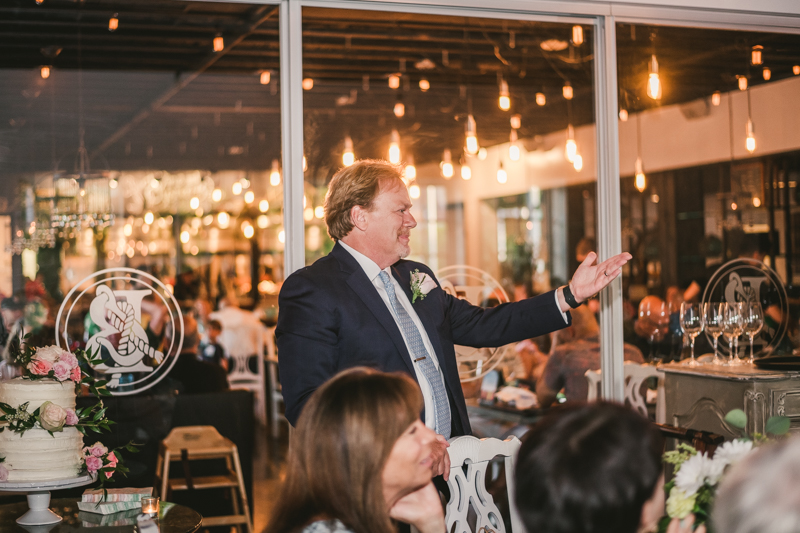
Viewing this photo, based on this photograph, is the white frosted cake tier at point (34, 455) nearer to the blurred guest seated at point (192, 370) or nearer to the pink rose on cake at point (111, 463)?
the pink rose on cake at point (111, 463)

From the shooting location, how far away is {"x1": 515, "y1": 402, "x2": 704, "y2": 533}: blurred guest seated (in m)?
1.24

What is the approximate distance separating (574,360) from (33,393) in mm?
3096

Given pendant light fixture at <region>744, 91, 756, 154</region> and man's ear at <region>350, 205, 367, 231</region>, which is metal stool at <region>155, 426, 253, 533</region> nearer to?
man's ear at <region>350, 205, 367, 231</region>

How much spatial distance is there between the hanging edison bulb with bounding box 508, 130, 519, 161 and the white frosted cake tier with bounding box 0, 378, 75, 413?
5433 mm

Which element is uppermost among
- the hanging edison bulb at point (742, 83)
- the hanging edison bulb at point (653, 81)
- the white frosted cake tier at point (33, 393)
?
the hanging edison bulb at point (742, 83)

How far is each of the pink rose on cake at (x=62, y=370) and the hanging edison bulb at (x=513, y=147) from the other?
5.38 m

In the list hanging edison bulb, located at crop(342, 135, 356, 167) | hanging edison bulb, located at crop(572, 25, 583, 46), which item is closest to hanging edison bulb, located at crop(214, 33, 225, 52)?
hanging edison bulb, located at crop(342, 135, 356, 167)

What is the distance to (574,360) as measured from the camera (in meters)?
4.75

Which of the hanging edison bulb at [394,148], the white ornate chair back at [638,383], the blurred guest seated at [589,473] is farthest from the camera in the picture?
the hanging edison bulb at [394,148]

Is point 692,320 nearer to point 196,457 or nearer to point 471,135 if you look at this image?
point 196,457

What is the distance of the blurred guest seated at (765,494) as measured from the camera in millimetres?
982

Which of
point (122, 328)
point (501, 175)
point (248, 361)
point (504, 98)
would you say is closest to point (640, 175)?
point (504, 98)

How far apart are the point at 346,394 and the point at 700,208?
452 centimetres

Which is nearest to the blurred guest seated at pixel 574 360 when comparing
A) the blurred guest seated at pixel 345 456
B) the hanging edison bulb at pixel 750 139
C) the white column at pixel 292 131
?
the hanging edison bulb at pixel 750 139
